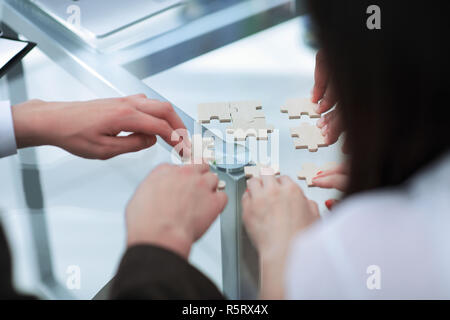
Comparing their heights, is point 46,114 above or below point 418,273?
above

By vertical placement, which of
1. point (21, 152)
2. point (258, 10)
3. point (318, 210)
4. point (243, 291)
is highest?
point (258, 10)

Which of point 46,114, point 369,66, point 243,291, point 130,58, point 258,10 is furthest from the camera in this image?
point 258,10

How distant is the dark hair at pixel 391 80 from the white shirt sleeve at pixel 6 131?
75 centimetres

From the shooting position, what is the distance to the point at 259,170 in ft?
3.55

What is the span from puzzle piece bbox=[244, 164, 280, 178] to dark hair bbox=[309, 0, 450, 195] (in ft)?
1.38

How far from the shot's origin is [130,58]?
148 cm

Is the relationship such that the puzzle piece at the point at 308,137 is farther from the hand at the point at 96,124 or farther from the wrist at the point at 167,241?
the wrist at the point at 167,241

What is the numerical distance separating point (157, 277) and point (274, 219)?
251mm

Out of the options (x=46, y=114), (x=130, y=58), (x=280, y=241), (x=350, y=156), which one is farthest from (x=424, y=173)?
(x=130, y=58)

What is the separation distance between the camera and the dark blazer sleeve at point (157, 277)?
699 millimetres

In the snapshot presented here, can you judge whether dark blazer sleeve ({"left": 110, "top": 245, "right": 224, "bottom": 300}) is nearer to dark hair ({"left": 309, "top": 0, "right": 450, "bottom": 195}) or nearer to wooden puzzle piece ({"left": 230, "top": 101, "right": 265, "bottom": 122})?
dark hair ({"left": 309, "top": 0, "right": 450, "bottom": 195})
